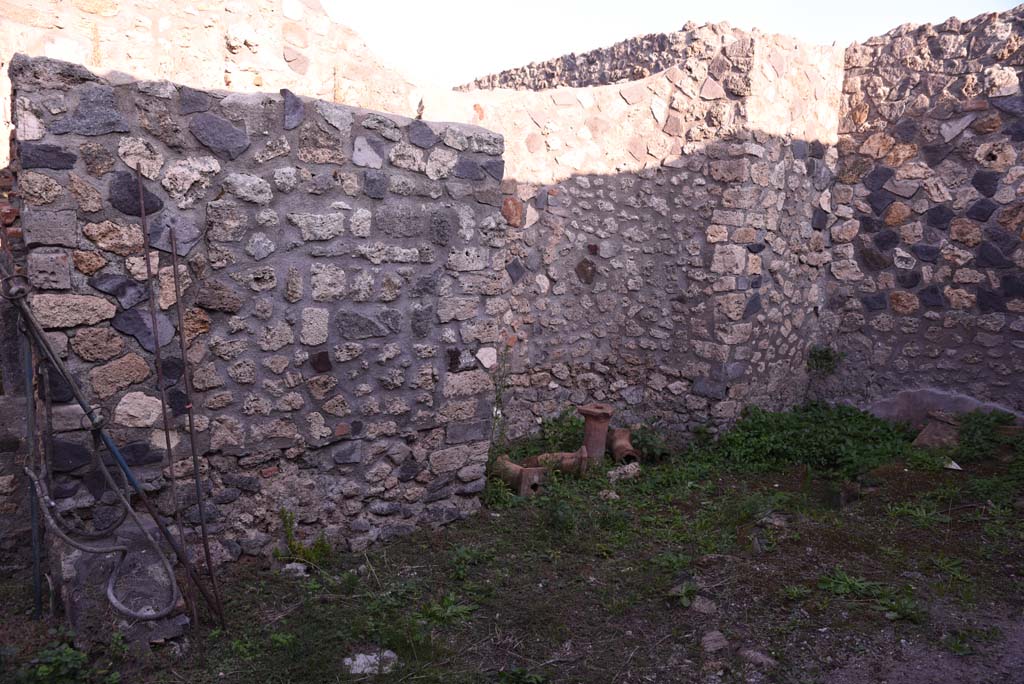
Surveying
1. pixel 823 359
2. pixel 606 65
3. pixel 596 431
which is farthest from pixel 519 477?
pixel 606 65

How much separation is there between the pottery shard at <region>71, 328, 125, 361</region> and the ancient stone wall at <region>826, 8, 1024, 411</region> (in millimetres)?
5413

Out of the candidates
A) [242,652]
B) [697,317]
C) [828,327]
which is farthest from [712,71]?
[242,652]

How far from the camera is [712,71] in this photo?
5594 millimetres

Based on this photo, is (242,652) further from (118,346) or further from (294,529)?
(118,346)

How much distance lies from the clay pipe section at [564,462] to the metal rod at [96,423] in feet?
7.93

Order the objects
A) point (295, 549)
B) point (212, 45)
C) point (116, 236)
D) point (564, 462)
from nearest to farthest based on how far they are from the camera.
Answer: point (116, 236), point (295, 549), point (212, 45), point (564, 462)

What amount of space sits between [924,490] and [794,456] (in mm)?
966

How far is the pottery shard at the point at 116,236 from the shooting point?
2.91m

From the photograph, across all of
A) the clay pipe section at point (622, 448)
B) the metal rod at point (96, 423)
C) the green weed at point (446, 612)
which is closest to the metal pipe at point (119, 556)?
the metal rod at point (96, 423)

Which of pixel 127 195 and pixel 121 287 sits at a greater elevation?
pixel 127 195

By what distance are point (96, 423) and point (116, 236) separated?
0.72 m

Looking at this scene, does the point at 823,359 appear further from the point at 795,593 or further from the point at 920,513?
the point at 795,593

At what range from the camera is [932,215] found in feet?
19.3

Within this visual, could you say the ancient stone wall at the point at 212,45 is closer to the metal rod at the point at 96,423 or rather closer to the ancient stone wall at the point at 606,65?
the metal rod at the point at 96,423
